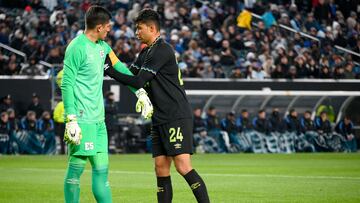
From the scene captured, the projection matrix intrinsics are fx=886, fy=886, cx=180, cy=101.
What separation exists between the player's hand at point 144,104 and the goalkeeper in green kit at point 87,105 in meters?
0.08

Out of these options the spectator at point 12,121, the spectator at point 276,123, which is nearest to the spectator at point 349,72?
the spectator at point 276,123

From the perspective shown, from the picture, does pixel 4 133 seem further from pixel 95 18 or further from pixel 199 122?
pixel 95 18

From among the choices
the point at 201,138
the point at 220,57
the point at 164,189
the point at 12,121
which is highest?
the point at 220,57

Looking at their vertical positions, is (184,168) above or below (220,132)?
above

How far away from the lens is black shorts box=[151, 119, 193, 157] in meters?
10.0

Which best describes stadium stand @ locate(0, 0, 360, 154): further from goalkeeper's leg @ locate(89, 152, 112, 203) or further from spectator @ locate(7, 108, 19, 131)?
goalkeeper's leg @ locate(89, 152, 112, 203)

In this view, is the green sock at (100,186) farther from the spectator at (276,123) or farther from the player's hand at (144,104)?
the spectator at (276,123)

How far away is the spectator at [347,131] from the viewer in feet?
107

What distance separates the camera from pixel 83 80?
31.0 feet

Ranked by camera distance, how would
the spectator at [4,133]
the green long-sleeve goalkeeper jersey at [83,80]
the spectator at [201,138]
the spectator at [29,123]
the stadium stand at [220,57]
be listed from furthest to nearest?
the spectator at [201,138] → the stadium stand at [220,57] → the spectator at [29,123] → the spectator at [4,133] → the green long-sleeve goalkeeper jersey at [83,80]

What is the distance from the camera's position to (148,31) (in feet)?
33.1

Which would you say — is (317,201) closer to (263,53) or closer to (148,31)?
(148,31)

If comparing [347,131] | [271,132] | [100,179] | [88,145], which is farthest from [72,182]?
[347,131]

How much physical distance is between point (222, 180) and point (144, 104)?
8041 mm
